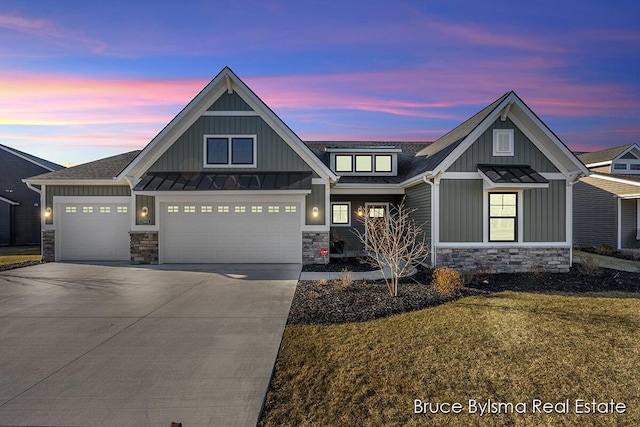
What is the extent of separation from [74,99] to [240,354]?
47.6ft

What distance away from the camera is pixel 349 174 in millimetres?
16438

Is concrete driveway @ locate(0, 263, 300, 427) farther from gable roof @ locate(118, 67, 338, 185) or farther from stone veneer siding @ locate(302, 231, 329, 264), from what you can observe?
gable roof @ locate(118, 67, 338, 185)

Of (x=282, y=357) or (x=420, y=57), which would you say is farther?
(x=420, y=57)

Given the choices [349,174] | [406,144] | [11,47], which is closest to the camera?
[11,47]

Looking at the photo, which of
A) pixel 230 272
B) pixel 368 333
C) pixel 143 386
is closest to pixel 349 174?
pixel 230 272

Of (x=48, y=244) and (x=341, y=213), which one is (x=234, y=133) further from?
(x=48, y=244)

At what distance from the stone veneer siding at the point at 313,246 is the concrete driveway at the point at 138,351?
10.7 feet

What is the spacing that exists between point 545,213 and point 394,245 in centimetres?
742

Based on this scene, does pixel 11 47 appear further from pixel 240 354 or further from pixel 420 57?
pixel 420 57

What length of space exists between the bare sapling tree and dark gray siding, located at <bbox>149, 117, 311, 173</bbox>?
420 centimetres

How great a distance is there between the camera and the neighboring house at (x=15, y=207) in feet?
68.4

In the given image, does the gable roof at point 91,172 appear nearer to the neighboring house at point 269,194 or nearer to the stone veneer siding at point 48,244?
the neighboring house at point 269,194

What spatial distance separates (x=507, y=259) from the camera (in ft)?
37.1

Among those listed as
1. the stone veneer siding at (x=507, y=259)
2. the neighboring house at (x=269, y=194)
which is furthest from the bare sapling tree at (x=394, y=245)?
the stone veneer siding at (x=507, y=259)
